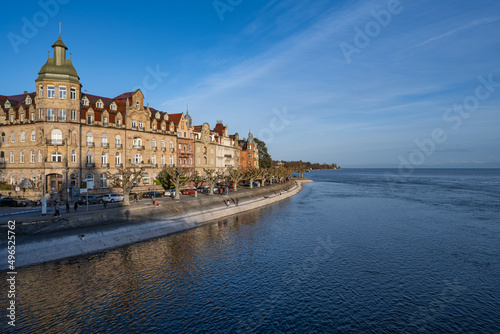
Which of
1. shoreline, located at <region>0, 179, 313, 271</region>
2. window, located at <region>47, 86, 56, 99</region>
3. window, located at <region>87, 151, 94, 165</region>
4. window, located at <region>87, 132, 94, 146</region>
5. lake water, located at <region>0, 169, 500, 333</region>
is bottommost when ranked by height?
lake water, located at <region>0, 169, 500, 333</region>

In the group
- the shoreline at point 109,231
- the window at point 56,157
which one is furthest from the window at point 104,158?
the shoreline at point 109,231

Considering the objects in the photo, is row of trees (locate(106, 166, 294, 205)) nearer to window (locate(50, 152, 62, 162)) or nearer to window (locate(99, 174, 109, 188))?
window (locate(99, 174, 109, 188))

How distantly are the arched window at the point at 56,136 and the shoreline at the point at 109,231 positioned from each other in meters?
25.3

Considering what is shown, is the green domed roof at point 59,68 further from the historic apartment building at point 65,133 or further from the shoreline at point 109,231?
the shoreline at point 109,231

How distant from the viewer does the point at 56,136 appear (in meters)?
58.2

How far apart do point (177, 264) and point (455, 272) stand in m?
28.8

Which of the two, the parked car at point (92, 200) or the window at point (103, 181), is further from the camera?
the window at point (103, 181)

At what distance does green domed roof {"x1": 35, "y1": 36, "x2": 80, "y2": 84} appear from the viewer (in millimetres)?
56472

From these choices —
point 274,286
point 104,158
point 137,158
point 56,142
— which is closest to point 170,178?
point 137,158

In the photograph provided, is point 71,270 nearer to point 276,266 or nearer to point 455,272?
point 276,266

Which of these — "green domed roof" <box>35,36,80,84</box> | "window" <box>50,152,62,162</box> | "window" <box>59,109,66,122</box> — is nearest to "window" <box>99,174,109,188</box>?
"window" <box>50,152,62,162</box>

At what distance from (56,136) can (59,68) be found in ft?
42.3

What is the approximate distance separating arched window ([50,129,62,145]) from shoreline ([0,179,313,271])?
25.3 metres

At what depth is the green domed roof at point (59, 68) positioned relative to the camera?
56.5 m
